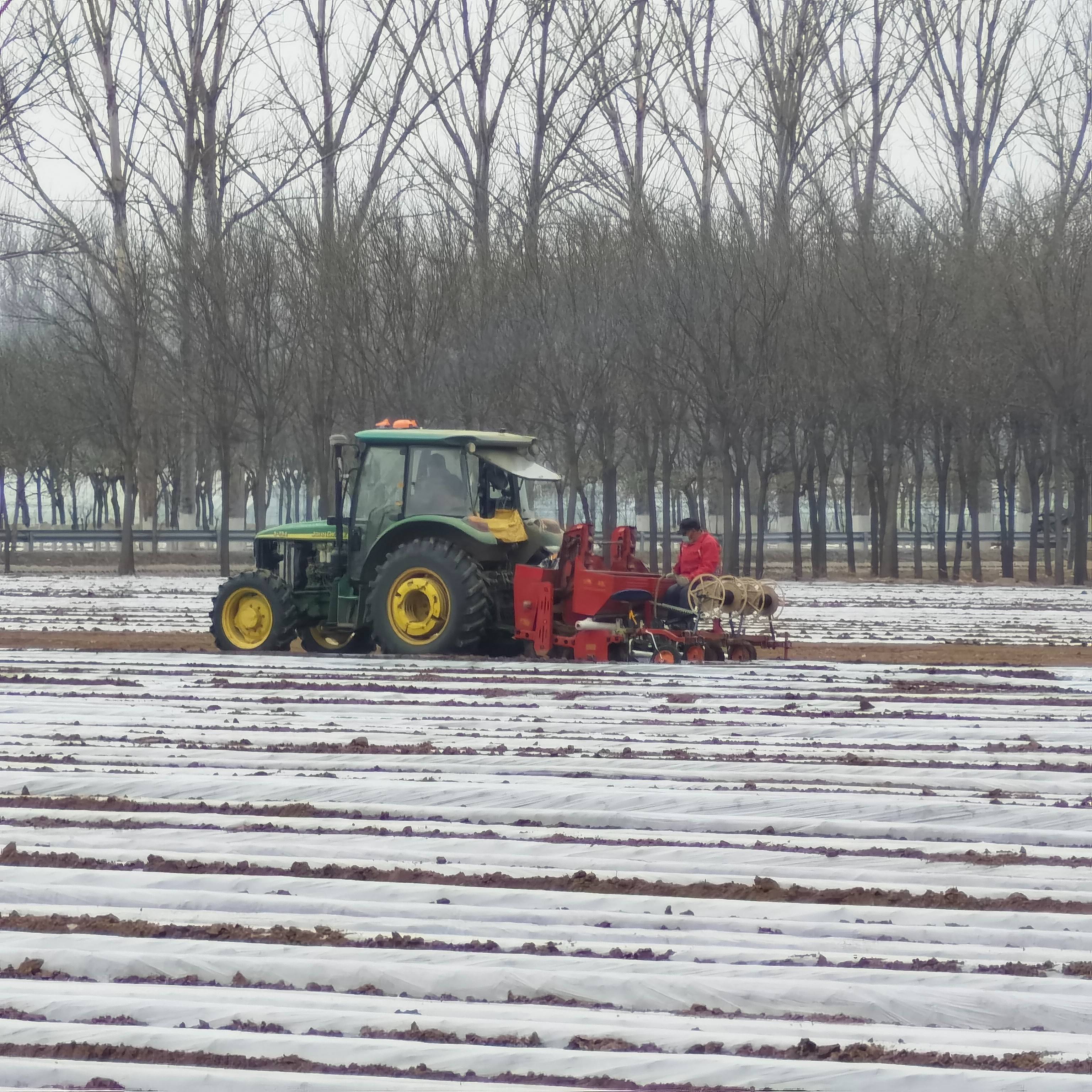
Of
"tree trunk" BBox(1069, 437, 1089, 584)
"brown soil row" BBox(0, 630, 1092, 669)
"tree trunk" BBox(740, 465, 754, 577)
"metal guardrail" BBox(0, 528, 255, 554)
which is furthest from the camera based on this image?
"metal guardrail" BBox(0, 528, 255, 554)

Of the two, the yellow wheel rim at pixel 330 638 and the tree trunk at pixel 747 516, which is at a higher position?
the tree trunk at pixel 747 516

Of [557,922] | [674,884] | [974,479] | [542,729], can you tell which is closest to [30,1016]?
[557,922]

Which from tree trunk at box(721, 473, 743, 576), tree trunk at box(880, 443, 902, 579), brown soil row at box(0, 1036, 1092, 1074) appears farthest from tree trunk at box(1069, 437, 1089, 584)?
brown soil row at box(0, 1036, 1092, 1074)

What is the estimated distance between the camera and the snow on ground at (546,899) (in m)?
3.74

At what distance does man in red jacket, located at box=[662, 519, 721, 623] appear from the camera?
12102 millimetres

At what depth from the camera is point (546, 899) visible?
5.07 metres

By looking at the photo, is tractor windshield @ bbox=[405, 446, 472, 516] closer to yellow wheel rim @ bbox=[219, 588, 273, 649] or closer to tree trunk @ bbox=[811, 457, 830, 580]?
yellow wheel rim @ bbox=[219, 588, 273, 649]

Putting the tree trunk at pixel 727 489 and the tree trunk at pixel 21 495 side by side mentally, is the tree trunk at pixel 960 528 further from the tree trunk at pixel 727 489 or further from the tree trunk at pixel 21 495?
the tree trunk at pixel 21 495

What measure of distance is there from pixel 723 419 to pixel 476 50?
13597 mm

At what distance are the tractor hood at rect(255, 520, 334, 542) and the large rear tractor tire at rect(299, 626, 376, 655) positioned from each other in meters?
0.87

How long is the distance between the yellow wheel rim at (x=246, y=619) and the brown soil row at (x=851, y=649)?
347 mm

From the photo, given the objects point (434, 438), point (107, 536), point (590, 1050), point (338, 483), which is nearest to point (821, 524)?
point (107, 536)

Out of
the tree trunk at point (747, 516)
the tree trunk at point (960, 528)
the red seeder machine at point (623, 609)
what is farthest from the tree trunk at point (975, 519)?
the red seeder machine at point (623, 609)

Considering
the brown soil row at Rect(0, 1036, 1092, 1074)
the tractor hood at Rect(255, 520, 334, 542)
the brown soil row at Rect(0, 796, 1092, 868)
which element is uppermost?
the tractor hood at Rect(255, 520, 334, 542)
